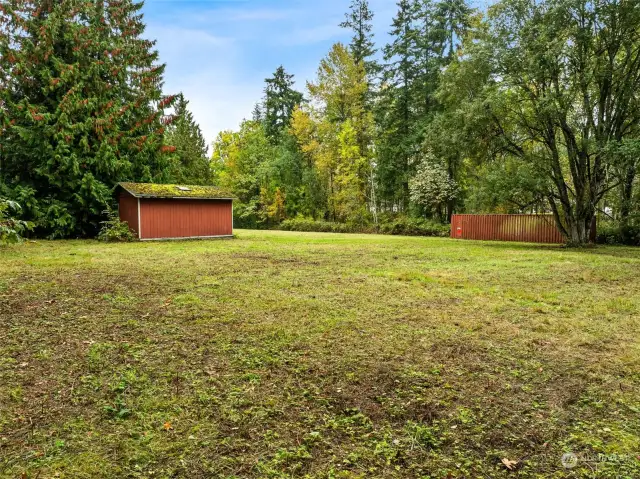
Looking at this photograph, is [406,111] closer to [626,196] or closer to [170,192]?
[626,196]

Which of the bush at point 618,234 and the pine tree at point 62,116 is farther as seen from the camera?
the pine tree at point 62,116

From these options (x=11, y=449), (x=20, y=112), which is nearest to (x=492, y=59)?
(x=11, y=449)

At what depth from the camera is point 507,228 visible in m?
20.5

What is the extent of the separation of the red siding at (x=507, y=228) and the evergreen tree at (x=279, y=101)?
23420 millimetres

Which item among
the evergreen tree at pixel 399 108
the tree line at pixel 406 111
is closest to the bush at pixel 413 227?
the tree line at pixel 406 111

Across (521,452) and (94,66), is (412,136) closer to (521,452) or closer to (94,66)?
(94,66)

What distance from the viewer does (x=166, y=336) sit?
13.5ft

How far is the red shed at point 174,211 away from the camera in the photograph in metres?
17.5

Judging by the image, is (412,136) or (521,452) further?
(412,136)

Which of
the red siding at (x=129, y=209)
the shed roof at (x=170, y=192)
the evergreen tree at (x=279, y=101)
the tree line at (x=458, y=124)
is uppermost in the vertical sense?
the evergreen tree at (x=279, y=101)

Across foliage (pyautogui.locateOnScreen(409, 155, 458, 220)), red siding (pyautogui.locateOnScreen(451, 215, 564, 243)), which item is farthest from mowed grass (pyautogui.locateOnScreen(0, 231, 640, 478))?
foliage (pyautogui.locateOnScreen(409, 155, 458, 220))

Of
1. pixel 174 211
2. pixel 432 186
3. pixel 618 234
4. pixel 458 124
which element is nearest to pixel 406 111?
pixel 432 186

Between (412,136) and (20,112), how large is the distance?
21.4 meters

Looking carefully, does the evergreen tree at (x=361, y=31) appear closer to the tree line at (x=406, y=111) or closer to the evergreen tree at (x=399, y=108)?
the tree line at (x=406, y=111)
